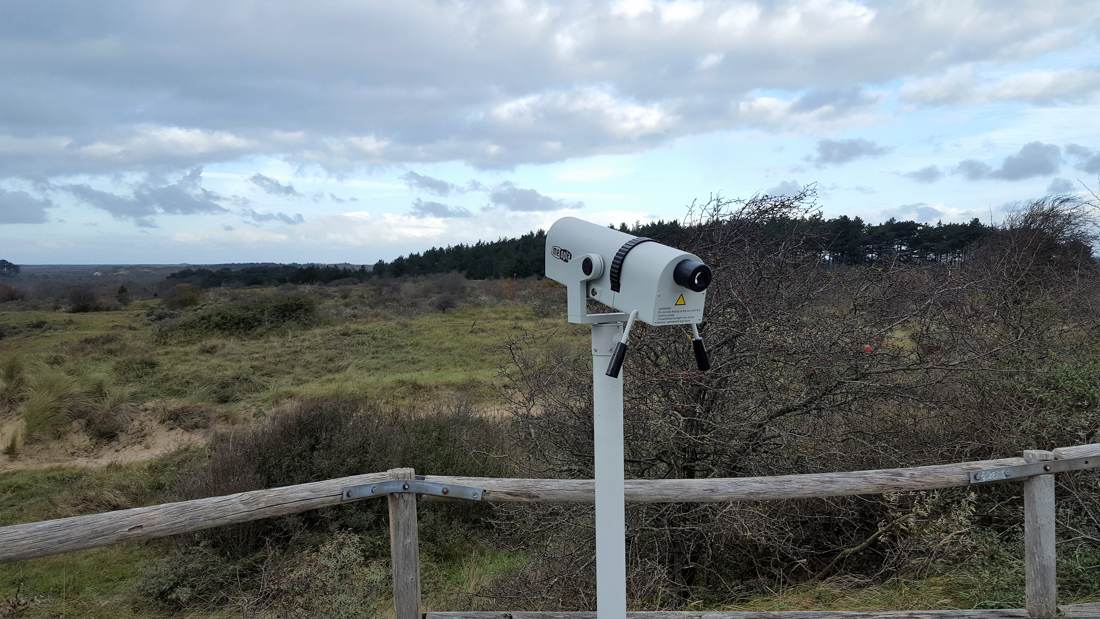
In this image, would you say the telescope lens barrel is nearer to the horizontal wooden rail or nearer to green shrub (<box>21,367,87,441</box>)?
the horizontal wooden rail

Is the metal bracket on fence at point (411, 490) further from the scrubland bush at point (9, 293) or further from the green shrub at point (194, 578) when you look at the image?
the scrubland bush at point (9, 293)

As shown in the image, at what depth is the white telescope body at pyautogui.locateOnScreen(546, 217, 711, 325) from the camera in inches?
77.8

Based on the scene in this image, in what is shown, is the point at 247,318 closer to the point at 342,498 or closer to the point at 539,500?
the point at 342,498

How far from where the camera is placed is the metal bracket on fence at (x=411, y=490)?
9.09ft

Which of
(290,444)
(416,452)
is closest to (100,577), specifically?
(290,444)

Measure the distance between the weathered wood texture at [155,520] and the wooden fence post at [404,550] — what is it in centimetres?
11

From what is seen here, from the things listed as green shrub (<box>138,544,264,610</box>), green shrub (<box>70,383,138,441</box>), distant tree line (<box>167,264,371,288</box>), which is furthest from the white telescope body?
distant tree line (<box>167,264,371,288</box>)

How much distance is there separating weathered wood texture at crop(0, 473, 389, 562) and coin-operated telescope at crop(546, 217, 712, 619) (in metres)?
1.00

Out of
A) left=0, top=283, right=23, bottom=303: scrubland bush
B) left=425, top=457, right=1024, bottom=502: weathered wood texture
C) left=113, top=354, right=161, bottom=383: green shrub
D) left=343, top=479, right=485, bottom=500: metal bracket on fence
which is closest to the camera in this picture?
left=343, top=479, right=485, bottom=500: metal bracket on fence

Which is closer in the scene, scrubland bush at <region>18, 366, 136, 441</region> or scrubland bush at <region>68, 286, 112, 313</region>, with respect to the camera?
scrubland bush at <region>18, 366, 136, 441</region>

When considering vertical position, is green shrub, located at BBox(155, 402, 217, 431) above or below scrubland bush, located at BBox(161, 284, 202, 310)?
below

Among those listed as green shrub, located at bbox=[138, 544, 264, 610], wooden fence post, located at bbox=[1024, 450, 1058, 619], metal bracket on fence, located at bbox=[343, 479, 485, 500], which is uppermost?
metal bracket on fence, located at bbox=[343, 479, 485, 500]

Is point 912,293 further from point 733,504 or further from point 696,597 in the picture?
point 696,597

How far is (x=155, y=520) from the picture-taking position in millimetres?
2680
